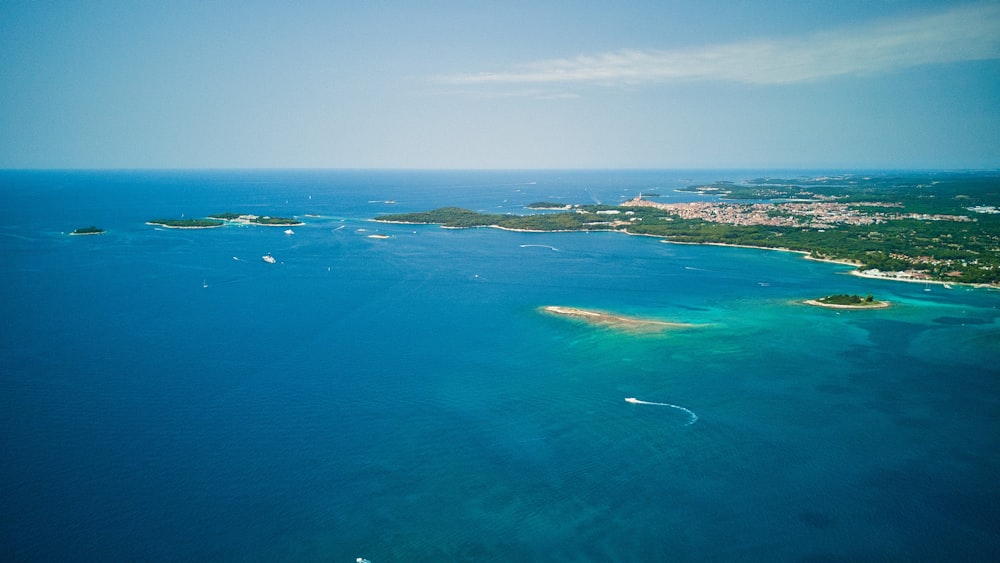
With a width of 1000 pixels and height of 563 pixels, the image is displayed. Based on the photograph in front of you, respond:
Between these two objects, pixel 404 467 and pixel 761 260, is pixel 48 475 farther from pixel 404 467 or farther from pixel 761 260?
pixel 761 260

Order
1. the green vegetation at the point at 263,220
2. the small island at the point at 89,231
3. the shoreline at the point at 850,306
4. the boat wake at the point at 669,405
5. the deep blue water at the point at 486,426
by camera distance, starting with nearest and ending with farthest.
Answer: the deep blue water at the point at 486,426, the boat wake at the point at 669,405, the shoreline at the point at 850,306, the small island at the point at 89,231, the green vegetation at the point at 263,220

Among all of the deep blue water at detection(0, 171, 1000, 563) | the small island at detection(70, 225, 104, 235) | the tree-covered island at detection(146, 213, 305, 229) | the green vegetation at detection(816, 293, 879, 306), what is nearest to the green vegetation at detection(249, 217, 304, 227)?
the tree-covered island at detection(146, 213, 305, 229)

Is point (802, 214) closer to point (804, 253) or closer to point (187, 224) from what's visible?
point (804, 253)

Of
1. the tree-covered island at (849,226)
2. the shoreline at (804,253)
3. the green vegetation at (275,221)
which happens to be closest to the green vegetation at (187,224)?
the green vegetation at (275,221)

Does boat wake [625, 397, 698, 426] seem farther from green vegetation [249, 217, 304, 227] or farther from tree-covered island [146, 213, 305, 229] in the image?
green vegetation [249, 217, 304, 227]

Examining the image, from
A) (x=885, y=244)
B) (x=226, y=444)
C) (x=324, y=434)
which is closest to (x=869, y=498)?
(x=324, y=434)

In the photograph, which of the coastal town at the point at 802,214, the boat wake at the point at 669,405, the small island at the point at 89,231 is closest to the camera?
the boat wake at the point at 669,405

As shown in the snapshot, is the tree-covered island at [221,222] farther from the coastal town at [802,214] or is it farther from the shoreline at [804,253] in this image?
the coastal town at [802,214]
